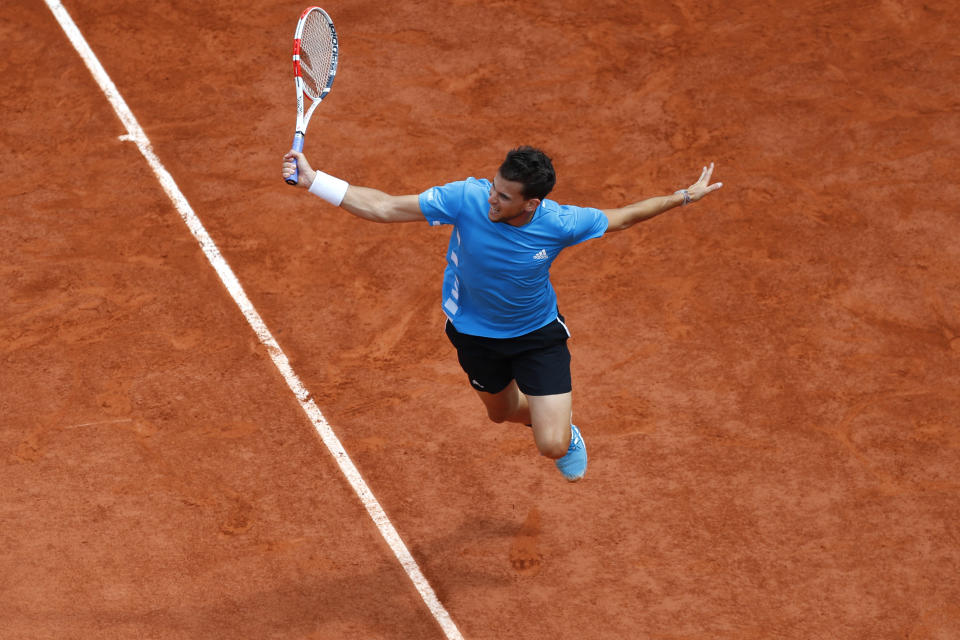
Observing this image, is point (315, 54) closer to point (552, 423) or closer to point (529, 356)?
point (529, 356)

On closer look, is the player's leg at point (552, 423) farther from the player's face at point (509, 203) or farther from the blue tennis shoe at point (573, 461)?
the player's face at point (509, 203)

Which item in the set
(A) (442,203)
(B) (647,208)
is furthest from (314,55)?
(B) (647,208)

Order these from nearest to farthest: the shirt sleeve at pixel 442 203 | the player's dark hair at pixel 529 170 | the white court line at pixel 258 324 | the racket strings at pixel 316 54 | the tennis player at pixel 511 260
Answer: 1. the player's dark hair at pixel 529 170
2. the tennis player at pixel 511 260
3. the shirt sleeve at pixel 442 203
4. the racket strings at pixel 316 54
5. the white court line at pixel 258 324

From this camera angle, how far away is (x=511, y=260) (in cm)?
662

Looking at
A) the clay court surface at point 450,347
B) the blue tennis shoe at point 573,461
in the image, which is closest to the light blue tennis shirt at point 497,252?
the blue tennis shoe at point 573,461

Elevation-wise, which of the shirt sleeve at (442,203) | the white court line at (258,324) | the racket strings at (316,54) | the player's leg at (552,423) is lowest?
the white court line at (258,324)

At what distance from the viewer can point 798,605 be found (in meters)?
7.34

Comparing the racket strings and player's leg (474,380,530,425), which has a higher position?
the racket strings

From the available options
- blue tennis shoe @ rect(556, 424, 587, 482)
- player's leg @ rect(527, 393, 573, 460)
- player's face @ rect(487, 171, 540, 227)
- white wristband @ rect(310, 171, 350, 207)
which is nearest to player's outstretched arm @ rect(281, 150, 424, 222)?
white wristband @ rect(310, 171, 350, 207)

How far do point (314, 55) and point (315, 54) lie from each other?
0.07 feet

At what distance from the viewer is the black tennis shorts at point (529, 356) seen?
711 cm

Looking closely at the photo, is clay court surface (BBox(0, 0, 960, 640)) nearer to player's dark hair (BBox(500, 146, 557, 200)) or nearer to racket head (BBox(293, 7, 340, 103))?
racket head (BBox(293, 7, 340, 103))

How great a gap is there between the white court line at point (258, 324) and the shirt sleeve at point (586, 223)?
7.96ft

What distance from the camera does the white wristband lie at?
6.39 meters
